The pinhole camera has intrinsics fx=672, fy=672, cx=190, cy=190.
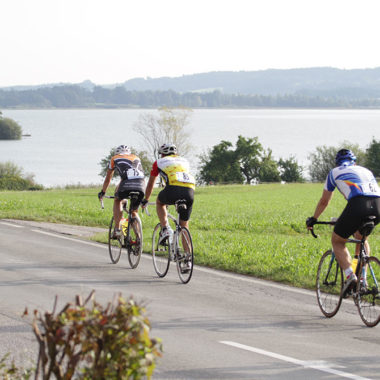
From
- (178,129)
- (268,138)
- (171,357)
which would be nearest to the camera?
(171,357)

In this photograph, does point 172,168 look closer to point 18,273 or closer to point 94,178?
point 18,273

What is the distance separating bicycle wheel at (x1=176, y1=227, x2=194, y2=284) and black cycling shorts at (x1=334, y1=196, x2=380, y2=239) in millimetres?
3042

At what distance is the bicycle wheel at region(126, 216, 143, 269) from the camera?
37.0 ft

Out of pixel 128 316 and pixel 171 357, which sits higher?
pixel 128 316

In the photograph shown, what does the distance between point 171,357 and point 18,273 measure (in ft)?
17.2

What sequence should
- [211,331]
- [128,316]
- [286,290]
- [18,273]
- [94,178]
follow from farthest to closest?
[94,178] → [18,273] → [286,290] → [211,331] → [128,316]

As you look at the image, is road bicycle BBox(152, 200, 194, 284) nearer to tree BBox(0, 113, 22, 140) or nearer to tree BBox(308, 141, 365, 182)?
tree BBox(308, 141, 365, 182)

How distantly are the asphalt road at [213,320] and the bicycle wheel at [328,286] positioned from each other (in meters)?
0.14

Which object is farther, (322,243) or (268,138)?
(268,138)

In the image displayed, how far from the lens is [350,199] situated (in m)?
7.40

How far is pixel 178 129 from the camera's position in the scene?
9088 centimetres

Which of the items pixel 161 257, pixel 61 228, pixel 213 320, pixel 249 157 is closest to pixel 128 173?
pixel 161 257

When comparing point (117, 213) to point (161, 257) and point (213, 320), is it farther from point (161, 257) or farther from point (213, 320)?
point (213, 320)

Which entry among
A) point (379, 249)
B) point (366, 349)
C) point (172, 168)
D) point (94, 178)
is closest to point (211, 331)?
point (366, 349)
